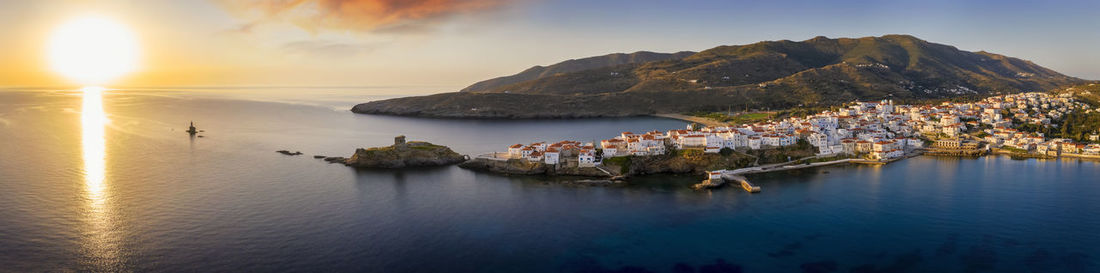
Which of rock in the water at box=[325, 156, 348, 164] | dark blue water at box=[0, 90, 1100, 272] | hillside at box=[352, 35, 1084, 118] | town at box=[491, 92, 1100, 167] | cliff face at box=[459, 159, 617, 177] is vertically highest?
hillside at box=[352, 35, 1084, 118]

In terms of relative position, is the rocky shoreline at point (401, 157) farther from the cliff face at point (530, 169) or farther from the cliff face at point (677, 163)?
the cliff face at point (677, 163)

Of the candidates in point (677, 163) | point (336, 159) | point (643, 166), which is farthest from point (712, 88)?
point (336, 159)

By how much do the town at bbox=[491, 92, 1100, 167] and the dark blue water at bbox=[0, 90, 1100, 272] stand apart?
14.0ft

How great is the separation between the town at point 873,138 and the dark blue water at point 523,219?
4273 mm

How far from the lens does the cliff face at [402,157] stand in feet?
173

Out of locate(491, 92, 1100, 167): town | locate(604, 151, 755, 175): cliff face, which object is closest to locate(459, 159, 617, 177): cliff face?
locate(491, 92, 1100, 167): town

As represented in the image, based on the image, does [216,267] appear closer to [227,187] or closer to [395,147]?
[227,187]

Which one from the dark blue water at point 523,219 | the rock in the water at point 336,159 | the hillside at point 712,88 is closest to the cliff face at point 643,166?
the dark blue water at point 523,219

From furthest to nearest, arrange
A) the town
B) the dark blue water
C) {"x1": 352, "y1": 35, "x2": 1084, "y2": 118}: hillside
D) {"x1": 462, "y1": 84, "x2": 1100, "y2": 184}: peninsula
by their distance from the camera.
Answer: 1. {"x1": 352, "y1": 35, "x2": 1084, "y2": 118}: hillside
2. the town
3. {"x1": 462, "y1": 84, "x2": 1100, "y2": 184}: peninsula
4. the dark blue water

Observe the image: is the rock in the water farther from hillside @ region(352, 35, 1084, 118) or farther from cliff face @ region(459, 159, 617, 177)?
hillside @ region(352, 35, 1084, 118)

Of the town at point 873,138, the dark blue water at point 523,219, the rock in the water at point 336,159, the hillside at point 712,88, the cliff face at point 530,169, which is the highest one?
the hillside at point 712,88

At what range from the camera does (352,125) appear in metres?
96.5

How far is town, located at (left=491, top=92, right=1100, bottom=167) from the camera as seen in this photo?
5038 cm

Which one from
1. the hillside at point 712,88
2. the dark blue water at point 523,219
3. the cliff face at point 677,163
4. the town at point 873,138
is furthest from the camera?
the hillside at point 712,88
